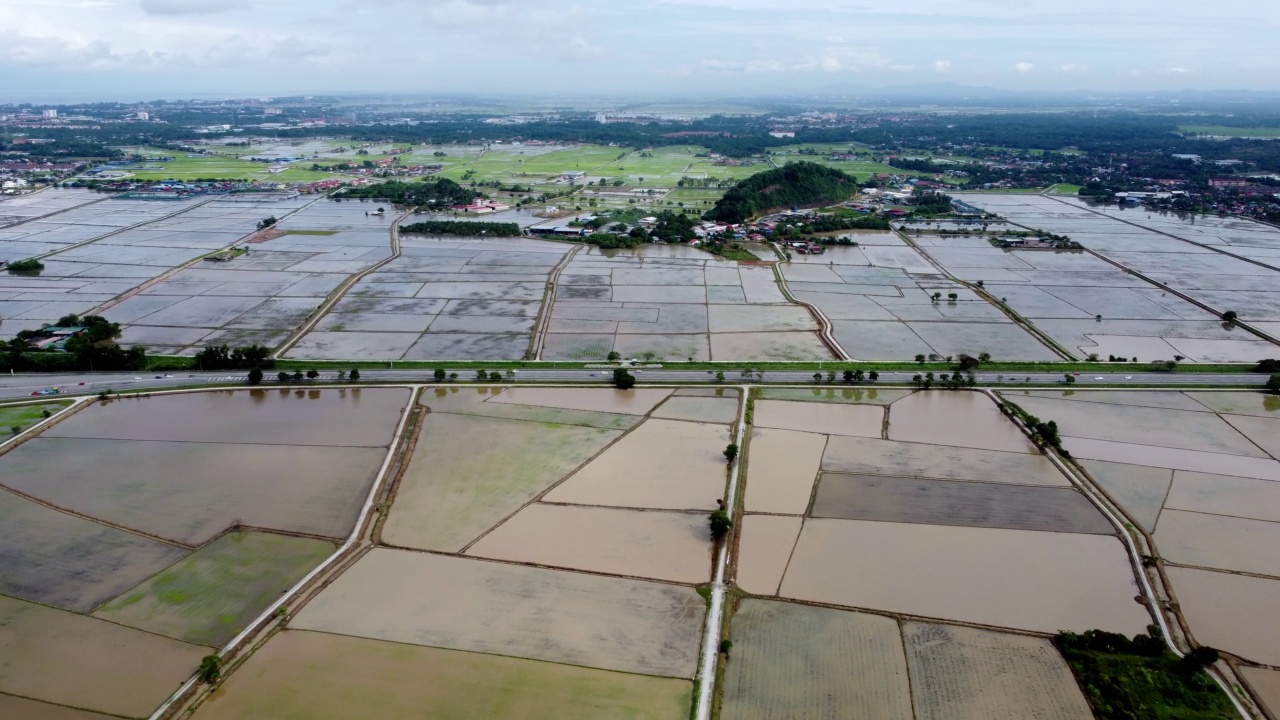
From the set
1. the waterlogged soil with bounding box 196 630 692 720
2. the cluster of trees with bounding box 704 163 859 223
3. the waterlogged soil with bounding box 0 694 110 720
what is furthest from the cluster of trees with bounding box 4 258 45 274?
the cluster of trees with bounding box 704 163 859 223

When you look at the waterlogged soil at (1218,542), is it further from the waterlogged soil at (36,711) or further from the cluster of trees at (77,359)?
the cluster of trees at (77,359)

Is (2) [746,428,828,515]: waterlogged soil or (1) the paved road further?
(1) the paved road

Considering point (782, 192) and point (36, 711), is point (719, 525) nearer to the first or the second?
point (36, 711)

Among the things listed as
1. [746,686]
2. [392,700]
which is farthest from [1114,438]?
[392,700]

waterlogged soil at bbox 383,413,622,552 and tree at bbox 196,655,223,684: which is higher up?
waterlogged soil at bbox 383,413,622,552

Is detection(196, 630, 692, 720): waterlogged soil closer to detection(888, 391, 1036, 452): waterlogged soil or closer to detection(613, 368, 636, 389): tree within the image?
detection(613, 368, 636, 389): tree

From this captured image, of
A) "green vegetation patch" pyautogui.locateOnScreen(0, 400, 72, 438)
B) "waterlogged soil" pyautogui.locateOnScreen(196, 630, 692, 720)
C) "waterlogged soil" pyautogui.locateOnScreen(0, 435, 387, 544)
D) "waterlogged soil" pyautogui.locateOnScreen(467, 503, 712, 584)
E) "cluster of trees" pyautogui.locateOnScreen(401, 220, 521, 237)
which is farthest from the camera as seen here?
"cluster of trees" pyautogui.locateOnScreen(401, 220, 521, 237)

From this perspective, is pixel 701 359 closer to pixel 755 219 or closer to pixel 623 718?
pixel 623 718

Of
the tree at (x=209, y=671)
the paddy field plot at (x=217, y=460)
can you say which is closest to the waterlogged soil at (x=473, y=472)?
the paddy field plot at (x=217, y=460)
